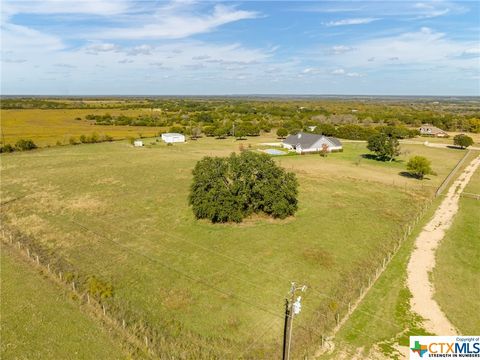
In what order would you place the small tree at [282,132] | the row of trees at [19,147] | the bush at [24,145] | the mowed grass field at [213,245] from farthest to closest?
the small tree at [282,132]
the bush at [24,145]
the row of trees at [19,147]
the mowed grass field at [213,245]

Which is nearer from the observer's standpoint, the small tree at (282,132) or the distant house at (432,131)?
the small tree at (282,132)

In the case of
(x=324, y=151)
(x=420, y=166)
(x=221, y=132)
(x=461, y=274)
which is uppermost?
(x=221, y=132)

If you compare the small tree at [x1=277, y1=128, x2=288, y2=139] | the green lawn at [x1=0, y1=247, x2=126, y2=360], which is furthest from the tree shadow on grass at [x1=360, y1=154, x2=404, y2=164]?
the green lawn at [x1=0, y1=247, x2=126, y2=360]

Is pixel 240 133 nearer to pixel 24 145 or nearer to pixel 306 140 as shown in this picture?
pixel 306 140

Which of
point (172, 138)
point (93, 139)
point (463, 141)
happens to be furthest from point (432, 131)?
point (93, 139)

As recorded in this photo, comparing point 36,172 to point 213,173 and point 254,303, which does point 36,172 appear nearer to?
point 213,173

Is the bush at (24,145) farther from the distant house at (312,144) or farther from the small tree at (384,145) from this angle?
the small tree at (384,145)

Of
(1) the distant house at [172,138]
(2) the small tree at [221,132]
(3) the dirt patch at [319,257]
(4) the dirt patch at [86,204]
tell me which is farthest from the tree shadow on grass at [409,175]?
(2) the small tree at [221,132]
